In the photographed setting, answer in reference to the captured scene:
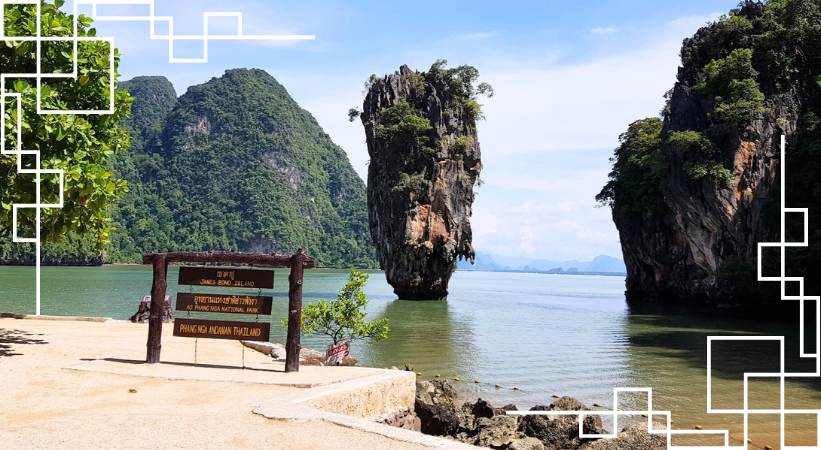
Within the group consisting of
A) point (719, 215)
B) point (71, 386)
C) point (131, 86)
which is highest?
point (131, 86)

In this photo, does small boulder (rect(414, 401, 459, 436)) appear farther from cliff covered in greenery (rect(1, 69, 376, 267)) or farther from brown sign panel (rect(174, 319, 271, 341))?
cliff covered in greenery (rect(1, 69, 376, 267))

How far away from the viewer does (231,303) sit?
33.1ft

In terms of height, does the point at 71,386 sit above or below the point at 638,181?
below

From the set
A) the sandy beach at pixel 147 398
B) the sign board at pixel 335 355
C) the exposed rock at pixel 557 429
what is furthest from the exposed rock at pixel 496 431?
the sign board at pixel 335 355

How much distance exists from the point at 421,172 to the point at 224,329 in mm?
41378

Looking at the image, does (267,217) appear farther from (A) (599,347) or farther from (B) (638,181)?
(A) (599,347)

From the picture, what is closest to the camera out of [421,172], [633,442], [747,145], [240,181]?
[633,442]

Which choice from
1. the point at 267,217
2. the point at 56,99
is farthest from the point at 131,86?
the point at 56,99

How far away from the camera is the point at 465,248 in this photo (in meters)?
52.5

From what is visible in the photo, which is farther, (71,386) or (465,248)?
(465,248)

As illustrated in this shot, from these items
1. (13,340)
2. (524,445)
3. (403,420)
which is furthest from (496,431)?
(13,340)

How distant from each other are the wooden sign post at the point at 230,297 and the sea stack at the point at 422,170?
3906 cm

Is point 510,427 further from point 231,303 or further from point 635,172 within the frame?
point 635,172

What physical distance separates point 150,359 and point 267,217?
136 m
